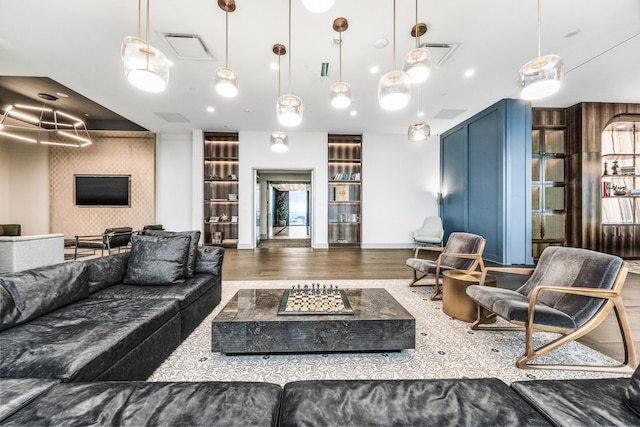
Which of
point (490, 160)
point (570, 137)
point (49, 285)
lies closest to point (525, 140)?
point (490, 160)

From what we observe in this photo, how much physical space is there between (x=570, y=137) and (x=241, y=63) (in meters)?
6.87

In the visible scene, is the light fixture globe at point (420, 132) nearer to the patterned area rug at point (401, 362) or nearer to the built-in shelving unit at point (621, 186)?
the patterned area rug at point (401, 362)

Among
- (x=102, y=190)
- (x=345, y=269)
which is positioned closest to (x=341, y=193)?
(x=345, y=269)

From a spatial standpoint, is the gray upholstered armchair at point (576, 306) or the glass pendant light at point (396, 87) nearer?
the gray upholstered armchair at point (576, 306)

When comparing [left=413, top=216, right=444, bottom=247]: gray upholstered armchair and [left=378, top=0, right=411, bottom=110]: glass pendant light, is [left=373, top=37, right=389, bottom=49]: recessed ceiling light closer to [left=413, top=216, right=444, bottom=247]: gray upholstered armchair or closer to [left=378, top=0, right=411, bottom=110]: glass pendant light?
[left=378, top=0, right=411, bottom=110]: glass pendant light

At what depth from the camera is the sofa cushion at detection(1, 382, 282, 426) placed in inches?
30.8

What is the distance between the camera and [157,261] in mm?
2406

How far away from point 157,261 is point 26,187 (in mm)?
8183

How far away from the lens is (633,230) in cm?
560

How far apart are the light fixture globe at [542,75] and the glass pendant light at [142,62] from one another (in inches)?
117

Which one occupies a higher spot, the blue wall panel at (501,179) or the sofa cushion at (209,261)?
the blue wall panel at (501,179)

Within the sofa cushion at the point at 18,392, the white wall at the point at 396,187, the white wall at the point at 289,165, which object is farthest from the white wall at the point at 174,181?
the sofa cushion at the point at 18,392

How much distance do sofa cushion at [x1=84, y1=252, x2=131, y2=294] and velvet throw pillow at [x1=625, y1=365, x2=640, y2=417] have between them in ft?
10.4

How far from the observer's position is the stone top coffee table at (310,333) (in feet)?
5.88
